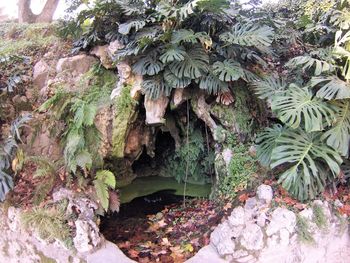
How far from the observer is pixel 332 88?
3.30 meters

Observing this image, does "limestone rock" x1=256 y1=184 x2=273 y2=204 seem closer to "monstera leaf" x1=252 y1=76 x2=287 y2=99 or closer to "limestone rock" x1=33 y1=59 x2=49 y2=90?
"monstera leaf" x1=252 y1=76 x2=287 y2=99

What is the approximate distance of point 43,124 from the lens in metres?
4.32

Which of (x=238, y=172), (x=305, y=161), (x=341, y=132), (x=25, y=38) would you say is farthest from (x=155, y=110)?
(x=25, y=38)

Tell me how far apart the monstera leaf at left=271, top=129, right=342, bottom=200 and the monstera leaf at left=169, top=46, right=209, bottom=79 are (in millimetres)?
1276

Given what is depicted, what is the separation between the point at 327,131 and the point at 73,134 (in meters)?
2.83

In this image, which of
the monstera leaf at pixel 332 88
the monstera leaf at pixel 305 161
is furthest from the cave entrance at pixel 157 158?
the monstera leaf at pixel 332 88

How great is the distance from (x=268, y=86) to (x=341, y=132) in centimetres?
103

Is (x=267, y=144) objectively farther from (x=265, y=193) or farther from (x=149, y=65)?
(x=149, y=65)

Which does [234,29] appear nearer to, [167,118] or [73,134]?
[167,118]

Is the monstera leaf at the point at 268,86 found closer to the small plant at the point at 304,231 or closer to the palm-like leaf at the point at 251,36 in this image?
the palm-like leaf at the point at 251,36

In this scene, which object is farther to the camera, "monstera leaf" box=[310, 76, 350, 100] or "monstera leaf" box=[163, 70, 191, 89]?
"monstera leaf" box=[163, 70, 191, 89]

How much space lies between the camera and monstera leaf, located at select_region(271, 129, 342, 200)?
3252 mm

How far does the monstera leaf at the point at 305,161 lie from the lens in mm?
3252

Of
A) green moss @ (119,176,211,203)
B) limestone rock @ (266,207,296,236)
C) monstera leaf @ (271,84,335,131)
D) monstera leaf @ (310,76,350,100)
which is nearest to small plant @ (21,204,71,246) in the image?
green moss @ (119,176,211,203)
